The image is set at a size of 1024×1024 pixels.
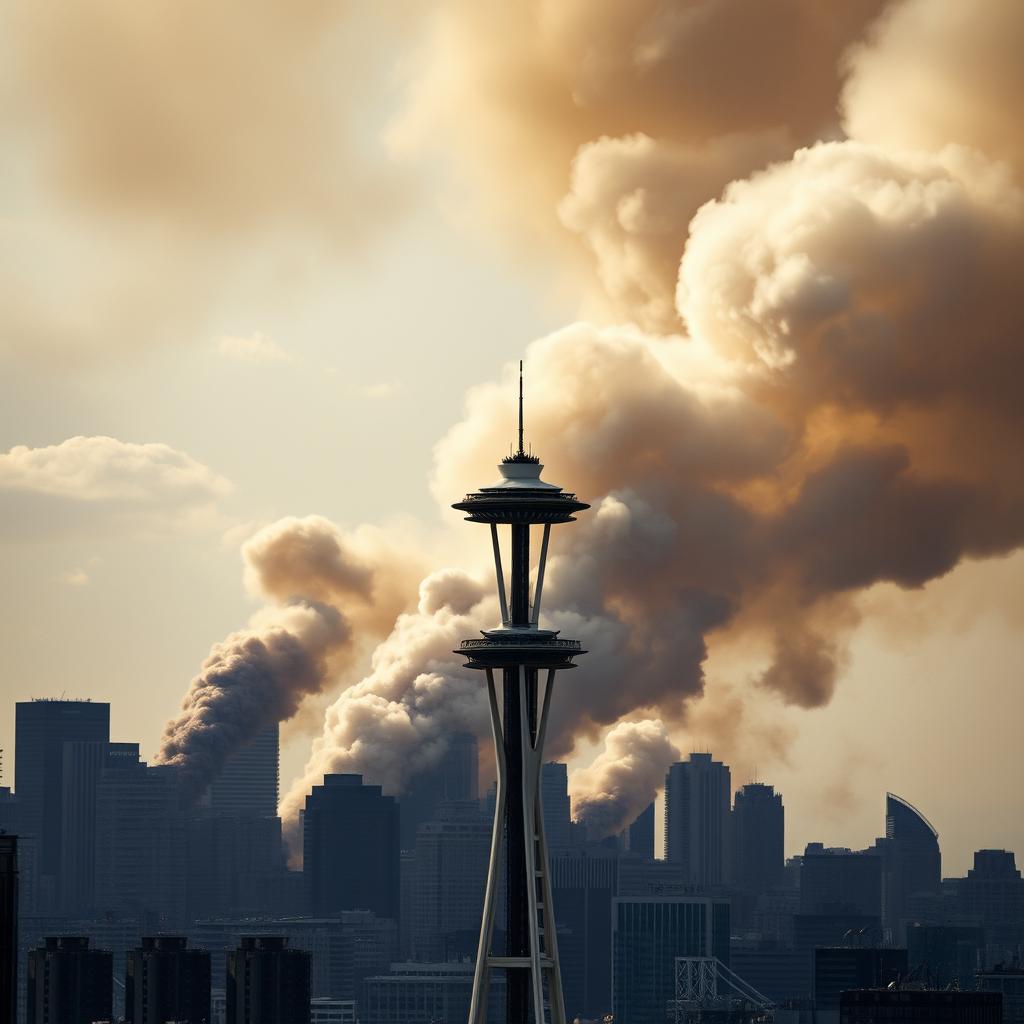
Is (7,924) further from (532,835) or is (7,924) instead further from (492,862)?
(492,862)

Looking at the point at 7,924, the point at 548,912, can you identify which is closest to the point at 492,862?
the point at 548,912

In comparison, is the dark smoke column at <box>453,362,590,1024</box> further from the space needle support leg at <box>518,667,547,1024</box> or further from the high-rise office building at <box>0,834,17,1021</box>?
the high-rise office building at <box>0,834,17,1021</box>

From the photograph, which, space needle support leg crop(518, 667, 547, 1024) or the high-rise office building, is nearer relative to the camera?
the high-rise office building

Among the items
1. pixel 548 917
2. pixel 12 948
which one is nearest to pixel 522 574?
pixel 548 917

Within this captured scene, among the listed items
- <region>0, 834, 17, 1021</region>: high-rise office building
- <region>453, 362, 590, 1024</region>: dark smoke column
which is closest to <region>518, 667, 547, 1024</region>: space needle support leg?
<region>453, 362, 590, 1024</region>: dark smoke column

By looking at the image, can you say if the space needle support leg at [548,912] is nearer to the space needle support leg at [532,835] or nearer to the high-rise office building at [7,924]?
the space needle support leg at [532,835]
